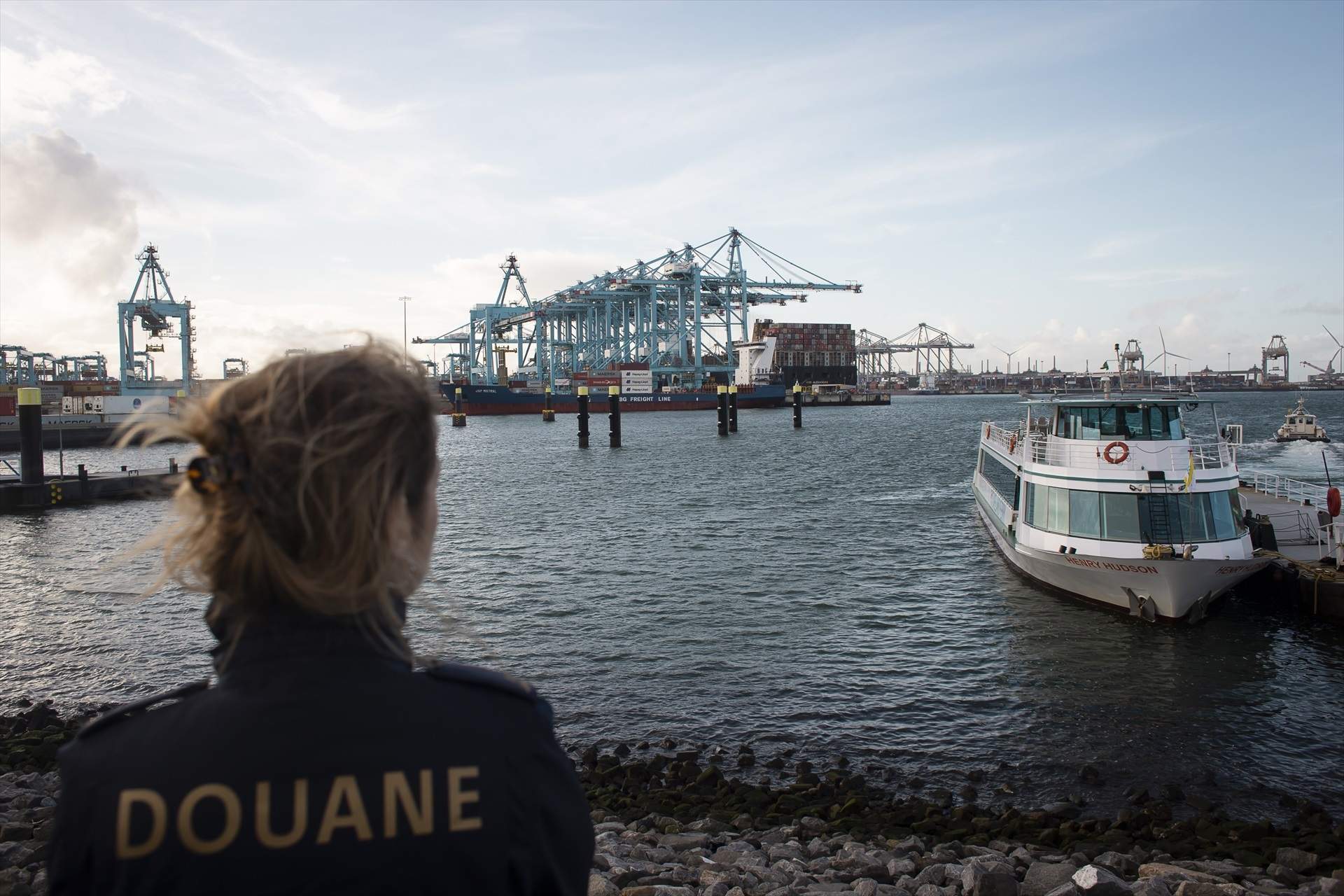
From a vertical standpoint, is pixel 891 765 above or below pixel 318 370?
below

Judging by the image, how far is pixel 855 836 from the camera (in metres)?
8.56

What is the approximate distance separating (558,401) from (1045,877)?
320 feet

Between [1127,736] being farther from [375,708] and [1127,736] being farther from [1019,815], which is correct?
[375,708]

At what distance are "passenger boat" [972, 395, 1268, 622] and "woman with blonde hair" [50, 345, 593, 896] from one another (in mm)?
16419

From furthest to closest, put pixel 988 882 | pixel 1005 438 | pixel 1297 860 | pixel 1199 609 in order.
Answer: pixel 1005 438 → pixel 1199 609 → pixel 1297 860 → pixel 988 882

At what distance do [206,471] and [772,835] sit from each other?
26.3 ft

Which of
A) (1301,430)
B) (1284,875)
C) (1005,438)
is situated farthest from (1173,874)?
(1301,430)

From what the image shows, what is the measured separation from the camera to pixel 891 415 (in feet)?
357

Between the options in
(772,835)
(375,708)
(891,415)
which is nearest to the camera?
(375,708)

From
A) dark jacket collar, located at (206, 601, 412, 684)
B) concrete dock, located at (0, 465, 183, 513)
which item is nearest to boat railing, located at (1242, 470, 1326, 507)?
dark jacket collar, located at (206, 601, 412, 684)

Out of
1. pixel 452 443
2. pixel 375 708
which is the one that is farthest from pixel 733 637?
pixel 452 443

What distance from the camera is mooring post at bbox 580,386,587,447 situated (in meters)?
57.8

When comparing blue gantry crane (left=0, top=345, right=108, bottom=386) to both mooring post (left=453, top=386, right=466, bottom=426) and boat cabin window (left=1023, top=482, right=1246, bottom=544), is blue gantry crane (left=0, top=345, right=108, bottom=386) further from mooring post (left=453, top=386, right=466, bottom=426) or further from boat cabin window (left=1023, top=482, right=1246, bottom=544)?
boat cabin window (left=1023, top=482, right=1246, bottom=544)

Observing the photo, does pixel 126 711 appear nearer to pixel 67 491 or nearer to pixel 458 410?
pixel 67 491
